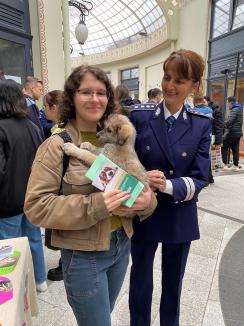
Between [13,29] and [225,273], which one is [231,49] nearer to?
[13,29]

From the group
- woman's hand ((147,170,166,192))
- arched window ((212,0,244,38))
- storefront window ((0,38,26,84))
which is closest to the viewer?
woman's hand ((147,170,166,192))

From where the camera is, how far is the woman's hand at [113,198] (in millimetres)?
1309

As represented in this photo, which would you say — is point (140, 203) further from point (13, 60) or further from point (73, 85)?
point (13, 60)

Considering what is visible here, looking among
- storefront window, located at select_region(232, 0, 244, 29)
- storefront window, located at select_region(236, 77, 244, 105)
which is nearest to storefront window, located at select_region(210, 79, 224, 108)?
storefront window, located at select_region(236, 77, 244, 105)

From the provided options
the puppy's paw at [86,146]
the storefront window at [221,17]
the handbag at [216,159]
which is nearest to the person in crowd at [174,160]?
the puppy's paw at [86,146]

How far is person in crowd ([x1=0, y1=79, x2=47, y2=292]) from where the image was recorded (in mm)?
2420

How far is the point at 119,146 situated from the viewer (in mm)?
1543

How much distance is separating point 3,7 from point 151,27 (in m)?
14.8

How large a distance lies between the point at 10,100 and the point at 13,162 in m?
0.55

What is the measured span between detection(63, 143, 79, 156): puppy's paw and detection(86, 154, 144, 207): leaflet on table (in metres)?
0.14

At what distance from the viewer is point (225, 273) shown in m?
3.29

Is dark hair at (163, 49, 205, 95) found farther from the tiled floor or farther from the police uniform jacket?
the tiled floor

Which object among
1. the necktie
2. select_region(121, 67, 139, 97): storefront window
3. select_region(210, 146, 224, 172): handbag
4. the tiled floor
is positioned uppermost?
select_region(121, 67, 139, 97): storefront window

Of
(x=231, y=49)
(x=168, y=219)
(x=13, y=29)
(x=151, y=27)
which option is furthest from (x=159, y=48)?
(x=168, y=219)
